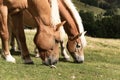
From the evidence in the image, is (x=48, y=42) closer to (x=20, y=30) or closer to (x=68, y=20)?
(x=20, y=30)

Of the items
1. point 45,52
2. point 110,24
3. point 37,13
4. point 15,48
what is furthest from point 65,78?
Answer: point 110,24

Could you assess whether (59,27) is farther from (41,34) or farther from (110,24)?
(110,24)

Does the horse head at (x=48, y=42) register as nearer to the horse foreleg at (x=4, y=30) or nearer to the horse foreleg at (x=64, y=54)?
the horse foreleg at (x=4, y=30)

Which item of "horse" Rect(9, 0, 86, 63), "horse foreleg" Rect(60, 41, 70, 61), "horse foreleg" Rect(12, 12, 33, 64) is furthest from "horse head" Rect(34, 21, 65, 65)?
"horse foreleg" Rect(60, 41, 70, 61)

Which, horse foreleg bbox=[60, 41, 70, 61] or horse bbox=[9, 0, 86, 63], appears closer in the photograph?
horse bbox=[9, 0, 86, 63]

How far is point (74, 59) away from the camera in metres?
13.0

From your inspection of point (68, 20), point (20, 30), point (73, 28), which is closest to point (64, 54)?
point (73, 28)

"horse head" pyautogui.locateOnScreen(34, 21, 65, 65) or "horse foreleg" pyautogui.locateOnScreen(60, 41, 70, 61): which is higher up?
"horse head" pyautogui.locateOnScreen(34, 21, 65, 65)

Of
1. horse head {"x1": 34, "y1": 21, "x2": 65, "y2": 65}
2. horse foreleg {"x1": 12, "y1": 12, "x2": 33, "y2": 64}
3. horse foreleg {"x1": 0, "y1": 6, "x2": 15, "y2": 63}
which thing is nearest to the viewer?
horse head {"x1": 34, "y1": 21, "x2": 65, "y2": 65}

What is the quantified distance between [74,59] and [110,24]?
1636cm

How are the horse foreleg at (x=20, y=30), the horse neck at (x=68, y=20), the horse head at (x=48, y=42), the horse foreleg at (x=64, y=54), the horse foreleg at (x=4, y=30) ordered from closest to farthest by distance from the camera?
the horse head at (x=48, y=42) → the horse foreleg at (x=4, y=30) → the horse foreleg at (x=20, y=30) → the horse neck at (x=68, y=20) → the horse foreleg at (x=64, y=54)

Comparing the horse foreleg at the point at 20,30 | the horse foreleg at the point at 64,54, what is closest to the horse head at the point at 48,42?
the horse foreleg at the point at 20,30

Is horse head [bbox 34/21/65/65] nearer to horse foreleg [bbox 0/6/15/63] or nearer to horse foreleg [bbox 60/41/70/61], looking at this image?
horse foreleg [bbox 0/6/15/63]

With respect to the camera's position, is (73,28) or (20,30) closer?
(20,30)
